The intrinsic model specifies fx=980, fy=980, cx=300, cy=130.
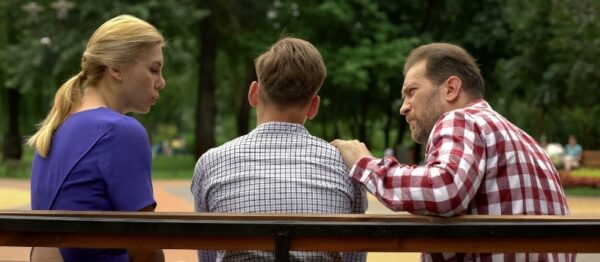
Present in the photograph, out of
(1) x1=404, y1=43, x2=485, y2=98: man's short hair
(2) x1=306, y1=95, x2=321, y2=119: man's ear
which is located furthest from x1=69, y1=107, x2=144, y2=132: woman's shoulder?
(1) x1=404, y1=43, x2=485, y2=98: man's short hair

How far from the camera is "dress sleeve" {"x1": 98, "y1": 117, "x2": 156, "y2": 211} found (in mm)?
2855

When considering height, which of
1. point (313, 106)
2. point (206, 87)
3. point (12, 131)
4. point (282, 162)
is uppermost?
point (313, 106)

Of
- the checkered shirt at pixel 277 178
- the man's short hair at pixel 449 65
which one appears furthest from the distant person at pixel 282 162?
the man's short hair at pixel 449 65

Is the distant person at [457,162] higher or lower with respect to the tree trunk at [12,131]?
higher

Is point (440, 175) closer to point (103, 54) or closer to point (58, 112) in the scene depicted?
point (103, 54)

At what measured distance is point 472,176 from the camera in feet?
8.56

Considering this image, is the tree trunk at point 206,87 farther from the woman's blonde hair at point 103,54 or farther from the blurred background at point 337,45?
the woman's blonde hair at point 103,54

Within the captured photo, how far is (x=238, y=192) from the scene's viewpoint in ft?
9.50

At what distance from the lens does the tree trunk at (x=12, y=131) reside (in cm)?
3625

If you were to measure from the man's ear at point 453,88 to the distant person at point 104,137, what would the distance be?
35.4 inches

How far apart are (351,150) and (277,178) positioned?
23 cm

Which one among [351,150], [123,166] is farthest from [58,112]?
[351,150]

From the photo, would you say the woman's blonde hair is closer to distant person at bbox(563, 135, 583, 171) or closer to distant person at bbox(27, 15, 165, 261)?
distant person at bbox(27, 15, 165, 261)

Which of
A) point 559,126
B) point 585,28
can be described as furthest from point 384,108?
point 585,28
